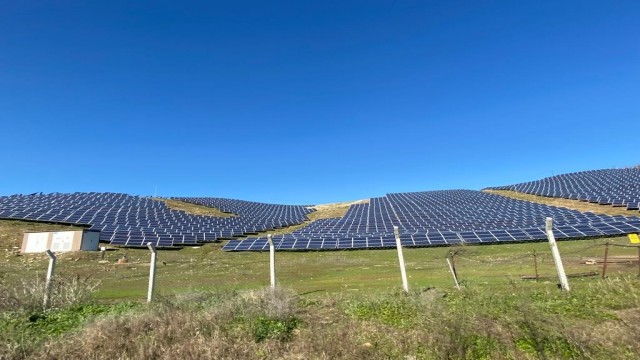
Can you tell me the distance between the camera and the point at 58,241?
30078mm

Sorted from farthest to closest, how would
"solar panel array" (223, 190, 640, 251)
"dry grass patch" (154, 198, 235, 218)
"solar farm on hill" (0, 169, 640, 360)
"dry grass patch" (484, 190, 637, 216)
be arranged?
"dry grass patch" (154, 198, 235, 218), "dry grass patch" (484, 190, 637, 216), "solar panel array" (223, 190, 640, 251), "solar farm on hill" (0, 169, 640, 360)

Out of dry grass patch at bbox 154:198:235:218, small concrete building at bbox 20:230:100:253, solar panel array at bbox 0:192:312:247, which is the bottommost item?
small concrete building at bbox 20:230:100:253

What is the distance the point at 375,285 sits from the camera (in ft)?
52.8

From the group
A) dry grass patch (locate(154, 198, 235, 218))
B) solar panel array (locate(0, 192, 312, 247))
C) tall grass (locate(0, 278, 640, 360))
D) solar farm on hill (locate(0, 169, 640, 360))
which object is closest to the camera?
tall grass (locate(0, 278, 640, 360))

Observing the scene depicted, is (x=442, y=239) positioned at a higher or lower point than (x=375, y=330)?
higher

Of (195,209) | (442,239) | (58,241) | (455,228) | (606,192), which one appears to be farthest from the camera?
(195,209)

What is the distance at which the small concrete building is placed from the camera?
29859 mm

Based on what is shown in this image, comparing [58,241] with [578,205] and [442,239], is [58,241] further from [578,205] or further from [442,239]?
[578,205]

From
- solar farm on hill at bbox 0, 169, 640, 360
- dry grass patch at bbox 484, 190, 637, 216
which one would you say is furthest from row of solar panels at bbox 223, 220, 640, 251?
dry grass patch at bbox 484, 190, 637, 216

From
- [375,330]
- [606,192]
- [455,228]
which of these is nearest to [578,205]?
[606,192]

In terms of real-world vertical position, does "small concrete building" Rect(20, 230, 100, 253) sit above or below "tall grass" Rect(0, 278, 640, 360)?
above

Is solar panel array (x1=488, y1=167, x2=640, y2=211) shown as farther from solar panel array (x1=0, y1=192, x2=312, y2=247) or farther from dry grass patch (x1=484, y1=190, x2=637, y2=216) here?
solar panel array (x1=0, y1=192, x2=312, y2=247)

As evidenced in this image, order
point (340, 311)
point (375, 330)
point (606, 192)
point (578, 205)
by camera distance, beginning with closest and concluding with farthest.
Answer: point (375, 330), point (340, 311), point (578, 205), point (606, 192)

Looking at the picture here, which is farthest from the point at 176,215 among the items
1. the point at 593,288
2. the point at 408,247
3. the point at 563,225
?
the point at 593,288
